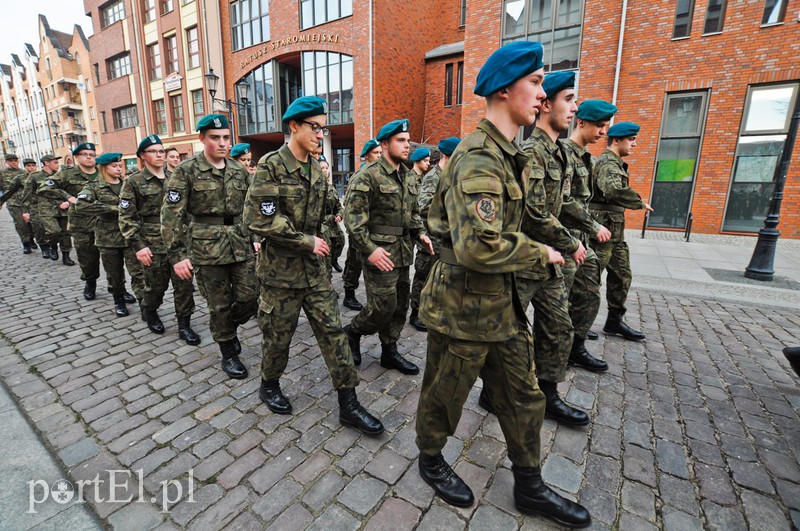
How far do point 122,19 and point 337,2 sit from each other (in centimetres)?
2008

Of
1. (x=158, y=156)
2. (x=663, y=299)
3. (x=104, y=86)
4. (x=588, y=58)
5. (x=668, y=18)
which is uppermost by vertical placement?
(x=104, y=86)

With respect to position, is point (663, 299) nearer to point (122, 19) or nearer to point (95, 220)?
point (95, 220)

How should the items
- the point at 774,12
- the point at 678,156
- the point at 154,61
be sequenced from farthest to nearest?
the point at 154,61, the point at 678,156, the point at 774,12

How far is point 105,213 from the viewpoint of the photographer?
5.19m

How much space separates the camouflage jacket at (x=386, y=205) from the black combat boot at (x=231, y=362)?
60.7 inches

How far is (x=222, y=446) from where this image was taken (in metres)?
2.53

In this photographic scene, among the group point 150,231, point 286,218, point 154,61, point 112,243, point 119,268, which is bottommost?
point 119,268

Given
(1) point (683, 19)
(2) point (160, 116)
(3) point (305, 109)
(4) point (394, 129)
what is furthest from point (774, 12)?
(2) point (160, 116)

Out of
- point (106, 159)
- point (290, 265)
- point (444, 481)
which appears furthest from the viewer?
point (106, 159)

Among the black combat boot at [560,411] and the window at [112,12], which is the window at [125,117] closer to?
the window at [112,12]

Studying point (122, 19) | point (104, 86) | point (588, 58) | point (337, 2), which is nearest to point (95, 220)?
point (588, 58)

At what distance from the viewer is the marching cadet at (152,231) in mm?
4238

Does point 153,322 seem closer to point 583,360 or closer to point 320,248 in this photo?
point 320,248

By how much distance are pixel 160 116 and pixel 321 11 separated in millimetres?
15890
